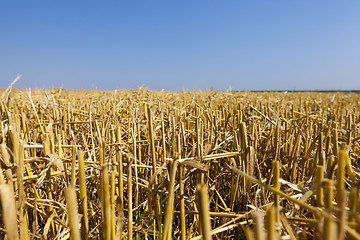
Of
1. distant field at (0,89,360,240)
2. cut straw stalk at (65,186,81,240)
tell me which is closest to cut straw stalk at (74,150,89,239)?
distant field at (0,89,360,240)

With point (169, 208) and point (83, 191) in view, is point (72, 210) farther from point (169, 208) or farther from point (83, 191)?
point (169, 208)

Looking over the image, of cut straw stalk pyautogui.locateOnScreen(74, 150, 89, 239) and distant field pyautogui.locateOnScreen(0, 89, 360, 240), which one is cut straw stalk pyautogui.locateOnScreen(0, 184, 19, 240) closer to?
distant field pyautogui.locateOnScreen(0, 89, 360, 240)

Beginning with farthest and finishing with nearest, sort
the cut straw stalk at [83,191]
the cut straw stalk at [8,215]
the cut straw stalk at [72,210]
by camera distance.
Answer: the cut straw stalk at [83,191]
the cut straw stalk at [72,210]
the cut straw stalk at [8,215]

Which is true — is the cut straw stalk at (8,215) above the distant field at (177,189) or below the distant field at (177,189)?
above

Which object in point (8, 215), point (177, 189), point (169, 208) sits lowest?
point (177, 189)

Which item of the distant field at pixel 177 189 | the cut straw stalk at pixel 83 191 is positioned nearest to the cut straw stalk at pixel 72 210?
the distant field at pixel 177 189

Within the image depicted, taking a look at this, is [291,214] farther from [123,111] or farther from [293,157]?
[123,111]

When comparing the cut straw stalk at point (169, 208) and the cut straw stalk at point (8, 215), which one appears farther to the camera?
the cut straw stalk at point (169, 208)

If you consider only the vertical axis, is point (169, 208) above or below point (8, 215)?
below

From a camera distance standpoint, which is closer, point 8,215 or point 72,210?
point 8,215

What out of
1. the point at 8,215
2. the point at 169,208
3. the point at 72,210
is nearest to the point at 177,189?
the point at 169,208

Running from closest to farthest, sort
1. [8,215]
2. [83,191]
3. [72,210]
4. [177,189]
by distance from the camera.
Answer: [8,215] < [72,210] < [83,191] < [177,189]

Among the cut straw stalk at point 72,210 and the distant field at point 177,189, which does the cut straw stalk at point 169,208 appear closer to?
the distant field at point 177,189

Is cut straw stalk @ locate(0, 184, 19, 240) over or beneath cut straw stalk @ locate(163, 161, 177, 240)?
over
